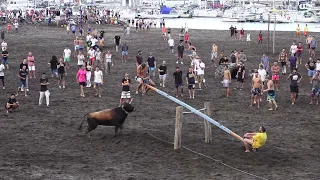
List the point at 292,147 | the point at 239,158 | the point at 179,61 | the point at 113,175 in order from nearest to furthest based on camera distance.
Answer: the point at 113,175
the point at 239,158
the point at 292,147
the point at 179,61

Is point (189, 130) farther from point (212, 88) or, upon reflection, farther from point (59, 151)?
point (212, 88)

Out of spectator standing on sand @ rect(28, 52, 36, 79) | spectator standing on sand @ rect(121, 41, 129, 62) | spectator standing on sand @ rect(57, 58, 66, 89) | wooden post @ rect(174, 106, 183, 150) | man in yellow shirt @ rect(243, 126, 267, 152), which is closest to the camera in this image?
wooden post @ rect(174, 106, 183, 150)

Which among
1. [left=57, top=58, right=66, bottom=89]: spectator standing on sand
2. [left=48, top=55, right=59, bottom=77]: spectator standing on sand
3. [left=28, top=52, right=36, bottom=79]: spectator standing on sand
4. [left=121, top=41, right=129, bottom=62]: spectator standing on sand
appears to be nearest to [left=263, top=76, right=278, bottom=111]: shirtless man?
[left=57, top=58, right=66, bottom=89]: spectator standing on sand

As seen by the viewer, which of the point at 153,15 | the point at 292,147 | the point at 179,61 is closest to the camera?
the point at 292,147

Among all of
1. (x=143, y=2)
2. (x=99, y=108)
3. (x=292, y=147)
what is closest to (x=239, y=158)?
(x=292, y=147)

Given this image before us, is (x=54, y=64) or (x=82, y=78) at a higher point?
(x=54, y=64)

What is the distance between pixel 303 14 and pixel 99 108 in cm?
7428

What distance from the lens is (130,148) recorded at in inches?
627

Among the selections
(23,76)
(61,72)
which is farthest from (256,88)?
(23,76)

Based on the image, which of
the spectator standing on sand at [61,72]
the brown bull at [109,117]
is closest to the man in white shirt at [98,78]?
the spectator standing on sand at [61,72]

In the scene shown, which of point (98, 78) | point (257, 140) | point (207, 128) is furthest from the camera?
point (98, 78)

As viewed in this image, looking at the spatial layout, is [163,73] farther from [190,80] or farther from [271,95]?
[271,95]

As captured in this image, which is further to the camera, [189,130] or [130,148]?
[189,130]

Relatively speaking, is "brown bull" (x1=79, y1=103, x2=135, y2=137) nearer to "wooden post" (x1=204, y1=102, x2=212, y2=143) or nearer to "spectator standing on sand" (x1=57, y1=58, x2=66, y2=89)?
"wooden post" (x1=204, y1=102, x2=212, y2=143)
